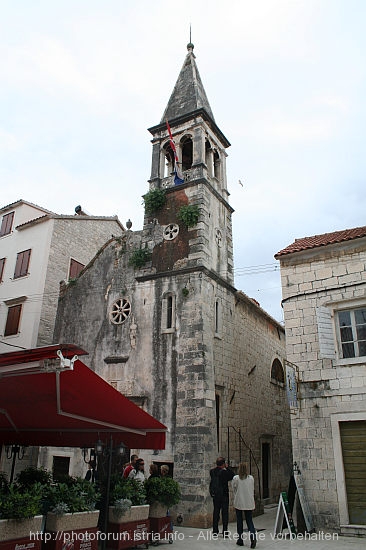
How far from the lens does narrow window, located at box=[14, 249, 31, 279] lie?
64.1 ft

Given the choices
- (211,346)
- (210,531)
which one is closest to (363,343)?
(211,346)

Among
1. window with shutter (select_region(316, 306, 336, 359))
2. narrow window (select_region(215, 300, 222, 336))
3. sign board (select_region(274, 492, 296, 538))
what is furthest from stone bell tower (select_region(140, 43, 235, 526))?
window with shutter (select_region(316, 306, 336, 359))

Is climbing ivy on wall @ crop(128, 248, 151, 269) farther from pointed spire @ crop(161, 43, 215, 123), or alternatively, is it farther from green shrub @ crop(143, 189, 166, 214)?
pointed spire @ crop(161, 43, 215, 123)

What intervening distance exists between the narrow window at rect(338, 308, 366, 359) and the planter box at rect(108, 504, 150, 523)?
227 inches

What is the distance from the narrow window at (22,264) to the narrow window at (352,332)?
46.3 feet

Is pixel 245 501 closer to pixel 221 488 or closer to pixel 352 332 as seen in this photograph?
pixel 221 488

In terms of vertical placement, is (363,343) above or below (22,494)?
above

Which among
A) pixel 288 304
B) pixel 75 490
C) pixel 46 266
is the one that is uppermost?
pixel 46 266

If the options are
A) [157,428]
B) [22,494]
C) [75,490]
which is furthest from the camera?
[157,428]

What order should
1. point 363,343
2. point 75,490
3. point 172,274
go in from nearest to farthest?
point 75,490, point 363,343, point 172,274

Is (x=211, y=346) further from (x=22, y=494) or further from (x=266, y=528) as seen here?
(x=22, y=494)

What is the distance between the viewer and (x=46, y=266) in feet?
62.0

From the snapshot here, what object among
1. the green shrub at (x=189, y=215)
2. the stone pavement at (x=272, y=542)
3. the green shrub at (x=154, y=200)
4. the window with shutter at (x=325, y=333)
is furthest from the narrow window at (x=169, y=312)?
the stone pavement at (x=272, y=542)

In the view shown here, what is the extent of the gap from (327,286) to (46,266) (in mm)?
12505
